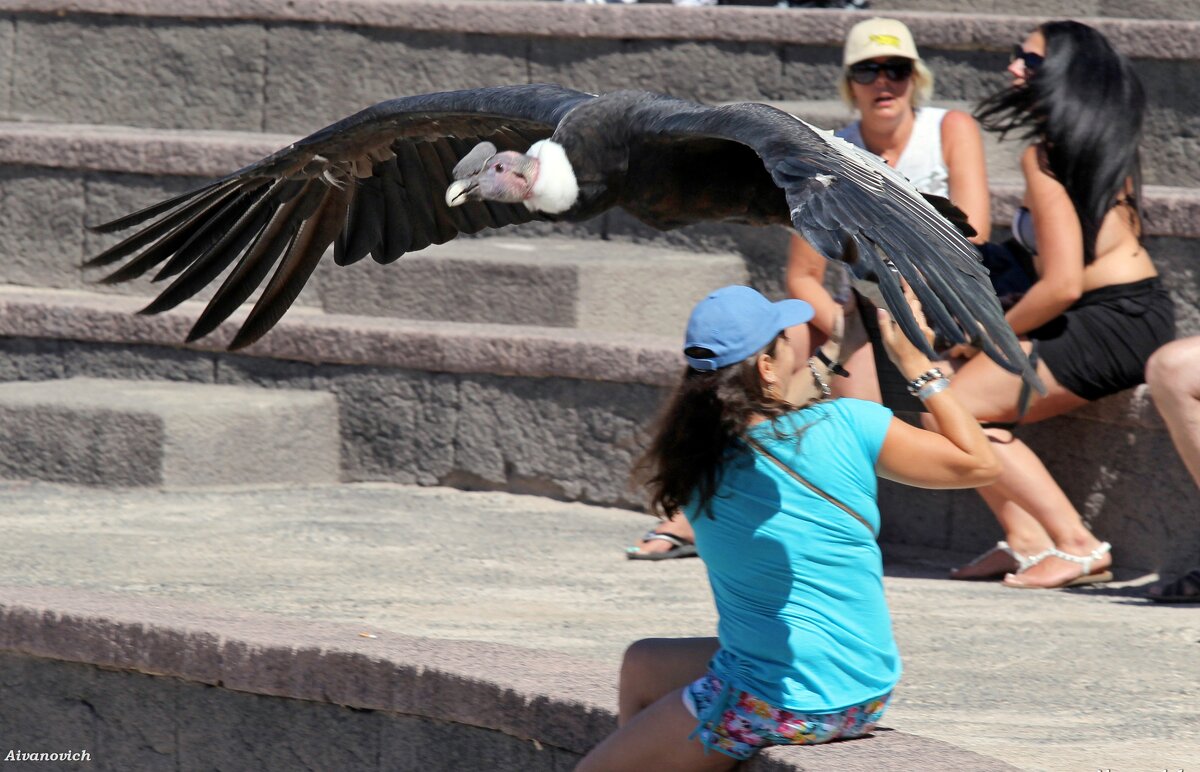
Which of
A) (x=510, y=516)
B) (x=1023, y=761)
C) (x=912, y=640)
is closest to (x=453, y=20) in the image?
(x=510, y=516)

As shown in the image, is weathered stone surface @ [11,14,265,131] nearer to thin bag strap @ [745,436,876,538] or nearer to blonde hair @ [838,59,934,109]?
blonde hair @ [838,59,934,109]

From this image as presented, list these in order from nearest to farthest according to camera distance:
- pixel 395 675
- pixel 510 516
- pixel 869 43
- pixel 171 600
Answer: pixel 395 675
pixel 171 600
pixel 869 43
pixel 510 516

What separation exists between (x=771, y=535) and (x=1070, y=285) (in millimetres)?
2140

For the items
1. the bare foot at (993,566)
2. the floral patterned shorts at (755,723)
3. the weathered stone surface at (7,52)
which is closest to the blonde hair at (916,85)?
the bare foot at (993,566)

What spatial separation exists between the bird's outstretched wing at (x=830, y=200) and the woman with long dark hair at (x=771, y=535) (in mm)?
217

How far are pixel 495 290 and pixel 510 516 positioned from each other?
1.02 metres

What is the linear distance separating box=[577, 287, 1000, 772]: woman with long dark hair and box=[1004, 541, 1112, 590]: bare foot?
1.89 metres

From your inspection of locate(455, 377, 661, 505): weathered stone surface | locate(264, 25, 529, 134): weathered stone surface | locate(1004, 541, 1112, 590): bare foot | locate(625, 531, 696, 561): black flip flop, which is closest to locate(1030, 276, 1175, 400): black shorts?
locate(1004, 541, 1112, 590): bare foot

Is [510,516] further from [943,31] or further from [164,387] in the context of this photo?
[943,31]

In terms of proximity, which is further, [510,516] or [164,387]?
[164,387]

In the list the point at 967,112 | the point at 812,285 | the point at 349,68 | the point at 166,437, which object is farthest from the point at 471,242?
the point at 812,285

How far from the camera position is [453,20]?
300 inches

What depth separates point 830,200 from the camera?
9.68 ft

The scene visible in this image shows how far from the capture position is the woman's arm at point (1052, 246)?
4.71 meters
